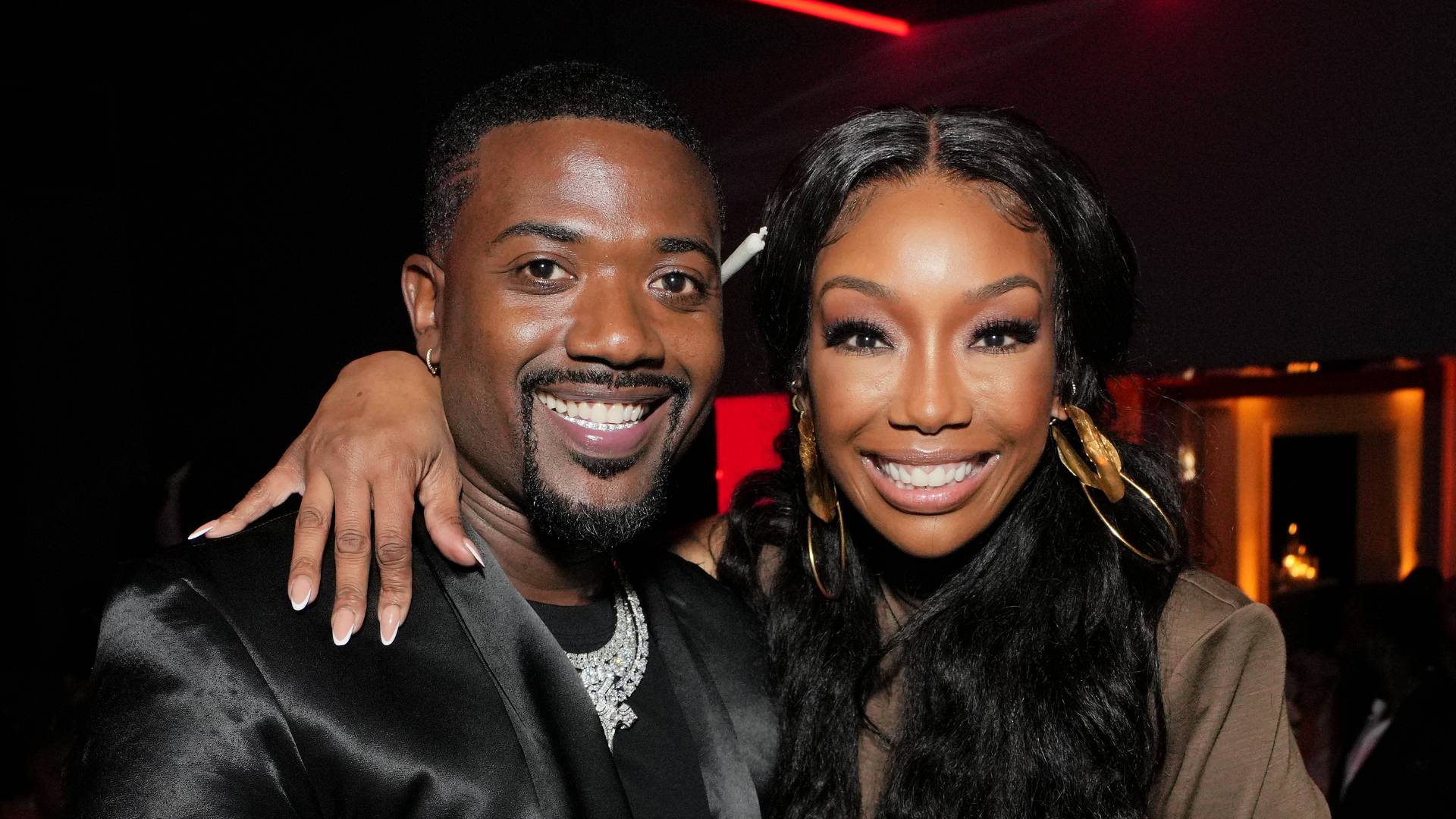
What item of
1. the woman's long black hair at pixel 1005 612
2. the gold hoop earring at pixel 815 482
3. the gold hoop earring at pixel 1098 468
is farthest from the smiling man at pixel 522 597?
the gold hoop earring at pixel 1098 468

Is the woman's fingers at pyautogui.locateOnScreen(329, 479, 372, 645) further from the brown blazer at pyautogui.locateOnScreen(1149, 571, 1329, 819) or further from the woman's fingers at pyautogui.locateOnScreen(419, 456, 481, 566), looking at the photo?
the brown blazer at pyautogui.locateOnScreen(1149, 571, 1329, 819)

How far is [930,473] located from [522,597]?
0.64 metres

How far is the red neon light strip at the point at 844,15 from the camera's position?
16.5 feet

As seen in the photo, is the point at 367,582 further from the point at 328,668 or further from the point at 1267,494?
the point at 1267,494

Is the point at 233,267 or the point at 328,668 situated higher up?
the point at 233,267

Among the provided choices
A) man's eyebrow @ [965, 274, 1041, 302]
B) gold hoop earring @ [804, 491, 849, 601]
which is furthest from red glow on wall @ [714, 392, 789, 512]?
man's eyebrow @ [965, 274, 1041, 302]

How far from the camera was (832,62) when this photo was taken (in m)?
5.32

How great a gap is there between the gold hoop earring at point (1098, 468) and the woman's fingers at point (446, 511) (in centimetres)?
96

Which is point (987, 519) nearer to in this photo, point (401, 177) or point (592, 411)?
point (592, 411)

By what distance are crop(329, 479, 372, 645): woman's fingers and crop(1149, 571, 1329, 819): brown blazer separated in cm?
119

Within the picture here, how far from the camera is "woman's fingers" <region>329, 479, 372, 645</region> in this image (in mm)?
1408

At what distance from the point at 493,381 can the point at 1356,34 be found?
12.0ft

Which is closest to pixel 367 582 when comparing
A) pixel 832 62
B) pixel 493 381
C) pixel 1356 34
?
pixel 493 381

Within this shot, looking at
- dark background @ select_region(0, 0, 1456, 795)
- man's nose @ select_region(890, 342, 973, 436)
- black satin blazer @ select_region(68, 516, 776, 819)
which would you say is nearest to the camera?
black satin blazer @ select_region(68, 516, 776, 819)
